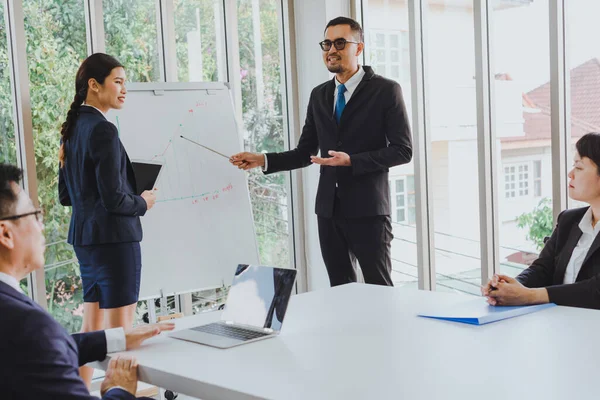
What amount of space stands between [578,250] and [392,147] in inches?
43.3

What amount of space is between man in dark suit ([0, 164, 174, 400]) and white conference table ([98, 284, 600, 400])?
147mm

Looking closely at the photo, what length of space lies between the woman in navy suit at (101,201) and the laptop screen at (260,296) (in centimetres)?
99

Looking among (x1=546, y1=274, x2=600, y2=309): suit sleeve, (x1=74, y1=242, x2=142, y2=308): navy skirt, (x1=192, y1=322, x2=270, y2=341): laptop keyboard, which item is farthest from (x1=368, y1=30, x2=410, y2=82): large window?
(x1=192, y1=322, x2=270, y2=341): laptop keyboard

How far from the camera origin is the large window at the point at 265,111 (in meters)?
4.71

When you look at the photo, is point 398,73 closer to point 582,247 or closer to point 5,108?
point 582,247

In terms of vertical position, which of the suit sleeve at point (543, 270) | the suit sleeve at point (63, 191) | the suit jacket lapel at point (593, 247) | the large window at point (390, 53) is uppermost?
the large window at point (390, 53)

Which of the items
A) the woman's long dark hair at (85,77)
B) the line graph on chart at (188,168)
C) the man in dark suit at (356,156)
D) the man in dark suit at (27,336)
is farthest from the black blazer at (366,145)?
the man in dark suit at (27,336)

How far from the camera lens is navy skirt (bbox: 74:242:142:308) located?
2.88 m

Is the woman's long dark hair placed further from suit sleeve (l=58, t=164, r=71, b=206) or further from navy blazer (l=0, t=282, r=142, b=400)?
navy blazer (l=0, t=282, r=142, b=400)

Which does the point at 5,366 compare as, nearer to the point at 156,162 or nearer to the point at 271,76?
the point at 156,162

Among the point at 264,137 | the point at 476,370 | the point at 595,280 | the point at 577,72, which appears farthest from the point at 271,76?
the point at 476,370

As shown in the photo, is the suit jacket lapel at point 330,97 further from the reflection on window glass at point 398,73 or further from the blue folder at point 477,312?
the blue folder at point 477,312

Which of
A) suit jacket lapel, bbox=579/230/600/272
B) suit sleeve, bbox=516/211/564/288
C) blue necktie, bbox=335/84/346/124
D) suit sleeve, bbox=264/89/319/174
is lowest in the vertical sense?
suit sleeve, bbox=516/211/564/288

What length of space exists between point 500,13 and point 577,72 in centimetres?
58
